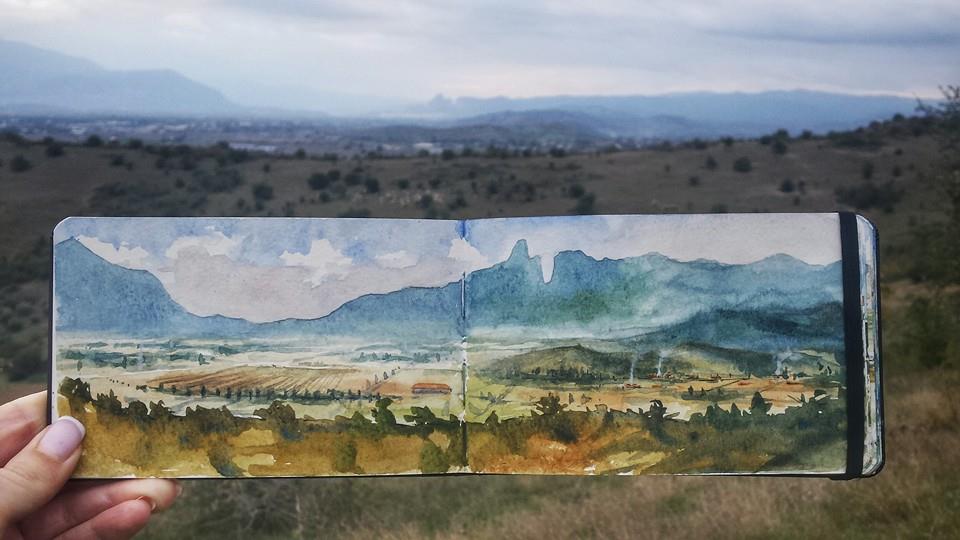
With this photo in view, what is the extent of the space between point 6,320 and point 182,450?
58.5ft

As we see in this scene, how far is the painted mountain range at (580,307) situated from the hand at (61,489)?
372 mm

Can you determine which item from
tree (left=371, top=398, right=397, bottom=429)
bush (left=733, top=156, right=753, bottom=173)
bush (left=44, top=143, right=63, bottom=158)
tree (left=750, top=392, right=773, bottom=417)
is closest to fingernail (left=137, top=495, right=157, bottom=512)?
tree (left=371, top=398, right=397, bottom=429)

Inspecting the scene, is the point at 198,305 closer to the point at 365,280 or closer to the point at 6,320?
the point at 365,280

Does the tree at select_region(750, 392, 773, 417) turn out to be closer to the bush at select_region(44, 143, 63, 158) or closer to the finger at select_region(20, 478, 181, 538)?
the finger at select_region(20, 478, 181, 538)

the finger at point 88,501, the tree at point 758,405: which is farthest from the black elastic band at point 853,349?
the finger at point 88,501

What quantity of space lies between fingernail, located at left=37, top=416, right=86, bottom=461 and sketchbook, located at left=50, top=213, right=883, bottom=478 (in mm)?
55

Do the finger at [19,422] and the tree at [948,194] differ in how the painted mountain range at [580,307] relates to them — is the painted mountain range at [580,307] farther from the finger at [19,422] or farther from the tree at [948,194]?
the tree at [948,194]

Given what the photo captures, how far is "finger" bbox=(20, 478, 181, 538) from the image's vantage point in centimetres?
271

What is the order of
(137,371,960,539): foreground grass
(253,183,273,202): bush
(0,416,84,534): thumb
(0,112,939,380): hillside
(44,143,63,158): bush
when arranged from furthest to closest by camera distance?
(253,183,273,202): bush
(44,143,63,158): bush
(0,112,939,380): hillside
(137,371,960,539): foreground grass
(0,416,84,534): thumb

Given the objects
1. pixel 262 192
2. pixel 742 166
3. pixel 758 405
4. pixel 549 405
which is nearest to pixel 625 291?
pixel 549 405

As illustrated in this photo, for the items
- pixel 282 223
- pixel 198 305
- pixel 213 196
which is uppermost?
pixel 282 223

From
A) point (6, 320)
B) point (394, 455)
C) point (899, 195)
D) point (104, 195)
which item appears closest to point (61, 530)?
point (394, 455)

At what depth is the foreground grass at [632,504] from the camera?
578cm

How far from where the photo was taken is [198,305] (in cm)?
271
